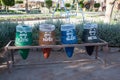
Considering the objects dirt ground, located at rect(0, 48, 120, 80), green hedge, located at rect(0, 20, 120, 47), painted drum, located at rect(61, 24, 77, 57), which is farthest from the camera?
green hedge, located at rect(0, 20, 120, 47)

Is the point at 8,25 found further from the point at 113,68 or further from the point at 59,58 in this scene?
the point at 113,68

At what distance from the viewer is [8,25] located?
626cm

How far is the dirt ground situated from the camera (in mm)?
4238

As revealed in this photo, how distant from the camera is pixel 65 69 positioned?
467cm

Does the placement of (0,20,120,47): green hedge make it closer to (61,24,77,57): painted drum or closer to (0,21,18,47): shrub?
(0,21,18,47): shrub

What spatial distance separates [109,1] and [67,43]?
5.63m

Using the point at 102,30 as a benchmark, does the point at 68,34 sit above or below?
above

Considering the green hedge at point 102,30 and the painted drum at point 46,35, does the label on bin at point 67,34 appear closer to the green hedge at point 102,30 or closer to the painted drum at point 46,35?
the painted drum at point 46,35

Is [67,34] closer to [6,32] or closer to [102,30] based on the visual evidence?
[6,32]

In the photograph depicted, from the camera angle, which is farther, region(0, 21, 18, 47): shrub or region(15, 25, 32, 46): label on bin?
region(0, 21, 18, 47): shrub

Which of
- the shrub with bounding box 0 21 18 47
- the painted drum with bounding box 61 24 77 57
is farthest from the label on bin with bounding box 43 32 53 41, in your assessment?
the shrub with bounding box 0 21 18 47

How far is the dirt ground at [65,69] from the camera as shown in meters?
4.24

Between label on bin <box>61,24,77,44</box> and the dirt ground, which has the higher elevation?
label on bin <box>61,24,77,44</box>

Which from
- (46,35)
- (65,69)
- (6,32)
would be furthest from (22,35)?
(6,32)
